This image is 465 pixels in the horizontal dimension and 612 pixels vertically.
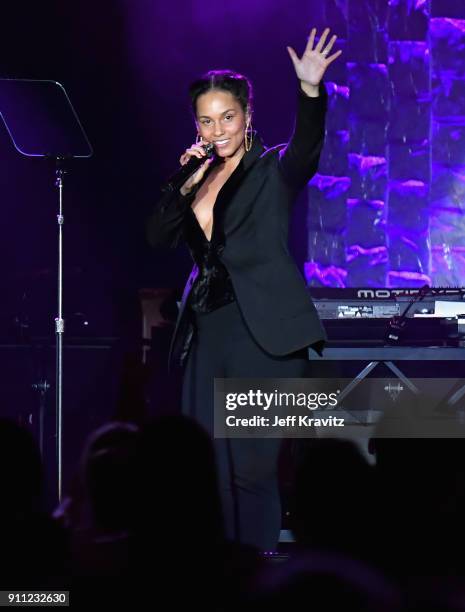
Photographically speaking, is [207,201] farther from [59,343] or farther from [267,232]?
[59,343]

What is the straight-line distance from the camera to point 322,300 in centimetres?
399

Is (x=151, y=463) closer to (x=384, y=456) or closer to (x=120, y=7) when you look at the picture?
(x=384, y=456)

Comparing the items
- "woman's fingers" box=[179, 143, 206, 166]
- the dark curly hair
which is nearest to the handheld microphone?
"woman's fingers" box=[179, 143, 206, 166]

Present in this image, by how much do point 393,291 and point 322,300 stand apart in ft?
1.07

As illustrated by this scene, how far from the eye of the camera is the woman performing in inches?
91.1

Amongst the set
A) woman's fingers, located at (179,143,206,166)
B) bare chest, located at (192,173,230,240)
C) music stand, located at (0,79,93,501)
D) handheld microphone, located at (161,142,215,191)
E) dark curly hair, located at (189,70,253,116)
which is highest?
music stand, located at (0,79,93,501)

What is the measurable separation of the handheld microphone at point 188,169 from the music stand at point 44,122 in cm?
115

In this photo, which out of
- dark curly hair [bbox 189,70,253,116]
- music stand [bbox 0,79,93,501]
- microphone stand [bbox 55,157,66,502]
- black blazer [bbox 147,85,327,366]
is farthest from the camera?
music stand [bbox 0,79,93,501]

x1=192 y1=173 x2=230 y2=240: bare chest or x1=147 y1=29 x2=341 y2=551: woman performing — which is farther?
x1=192 y1=173 x2=230 y2=240: bare chest

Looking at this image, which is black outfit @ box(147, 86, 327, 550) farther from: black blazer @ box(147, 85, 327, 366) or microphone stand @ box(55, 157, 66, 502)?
microphone stand @ box(55, 157, 66, 502)

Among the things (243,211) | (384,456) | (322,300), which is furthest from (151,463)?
(322,300)

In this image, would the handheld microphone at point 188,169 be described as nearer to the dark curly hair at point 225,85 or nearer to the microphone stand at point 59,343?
the dark curly hair at point 225,85

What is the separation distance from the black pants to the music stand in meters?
1.23

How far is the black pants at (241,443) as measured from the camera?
233 centimetres
